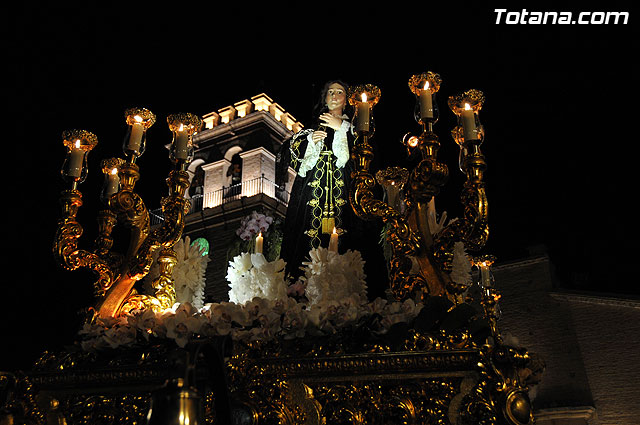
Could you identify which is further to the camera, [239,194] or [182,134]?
[239,194]

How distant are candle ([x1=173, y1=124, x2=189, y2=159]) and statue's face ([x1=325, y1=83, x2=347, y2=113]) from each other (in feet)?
6.30

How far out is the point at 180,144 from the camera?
472 cm

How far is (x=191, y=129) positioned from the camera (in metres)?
4.88

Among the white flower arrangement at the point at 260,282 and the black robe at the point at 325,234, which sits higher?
the black robe at the point at 325,234

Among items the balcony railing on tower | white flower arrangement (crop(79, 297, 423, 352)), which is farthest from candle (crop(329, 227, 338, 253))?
the balcony railing on tower

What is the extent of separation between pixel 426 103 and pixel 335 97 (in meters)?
2.01

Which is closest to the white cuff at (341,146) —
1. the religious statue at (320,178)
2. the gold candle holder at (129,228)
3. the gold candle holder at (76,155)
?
the religious statue at (320,178)

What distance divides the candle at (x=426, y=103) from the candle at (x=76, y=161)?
273 cm

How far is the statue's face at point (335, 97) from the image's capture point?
20.3 ft

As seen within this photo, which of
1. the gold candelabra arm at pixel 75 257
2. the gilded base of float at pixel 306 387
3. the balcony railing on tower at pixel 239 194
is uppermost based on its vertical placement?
the balcony railing on tower at pixel 239 194

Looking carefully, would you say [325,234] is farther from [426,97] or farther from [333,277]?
[426,97]

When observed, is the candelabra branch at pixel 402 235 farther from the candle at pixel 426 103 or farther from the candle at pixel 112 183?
the candle at pixel 112 183

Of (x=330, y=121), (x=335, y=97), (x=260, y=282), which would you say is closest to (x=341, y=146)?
(x=330, y=121)

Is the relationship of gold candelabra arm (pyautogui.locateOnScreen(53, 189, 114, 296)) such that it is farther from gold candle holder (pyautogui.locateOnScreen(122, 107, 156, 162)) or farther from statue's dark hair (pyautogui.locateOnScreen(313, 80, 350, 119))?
statue's dark hair (pyautogui.locateOnScreen(313, 80, 350, 119))
